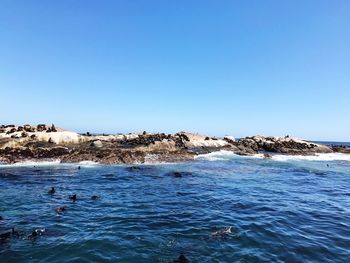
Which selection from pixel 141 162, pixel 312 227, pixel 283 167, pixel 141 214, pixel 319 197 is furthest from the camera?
pixel 283 167

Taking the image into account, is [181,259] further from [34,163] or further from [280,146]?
[280,146]

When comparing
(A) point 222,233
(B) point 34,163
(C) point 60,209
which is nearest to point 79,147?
(B) point 34,163

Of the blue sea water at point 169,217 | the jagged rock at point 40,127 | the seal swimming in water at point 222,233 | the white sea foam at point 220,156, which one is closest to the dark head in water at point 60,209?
the blue sea water at point 169,217

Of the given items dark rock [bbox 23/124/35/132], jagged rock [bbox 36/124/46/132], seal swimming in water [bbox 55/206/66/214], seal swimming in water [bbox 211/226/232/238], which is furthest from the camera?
jagged rock [bbox 36/124/46/132]

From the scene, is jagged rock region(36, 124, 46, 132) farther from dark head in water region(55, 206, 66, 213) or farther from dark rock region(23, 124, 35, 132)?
dark head in water region(55, 206, 66, 213)

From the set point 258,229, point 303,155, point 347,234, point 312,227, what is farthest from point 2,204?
point 303,155

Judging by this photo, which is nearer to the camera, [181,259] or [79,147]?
[181,259]

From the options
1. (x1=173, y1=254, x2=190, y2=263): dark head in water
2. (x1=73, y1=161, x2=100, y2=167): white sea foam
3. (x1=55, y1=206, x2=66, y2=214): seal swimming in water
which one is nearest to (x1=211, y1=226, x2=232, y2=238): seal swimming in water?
(x1=173, y1=254, x2=190, y2=263): dark head in water

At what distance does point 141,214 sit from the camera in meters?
21.1

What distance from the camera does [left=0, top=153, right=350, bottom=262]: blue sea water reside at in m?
15.1

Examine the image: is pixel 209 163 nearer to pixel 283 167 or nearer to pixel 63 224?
pixel 283 167

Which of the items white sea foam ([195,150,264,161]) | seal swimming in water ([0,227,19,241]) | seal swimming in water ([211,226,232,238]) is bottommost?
seal swimming in water ([211,226,232,238])

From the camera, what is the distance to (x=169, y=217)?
67.3ft

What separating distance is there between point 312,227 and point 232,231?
528cm
